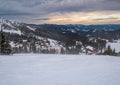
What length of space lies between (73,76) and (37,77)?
2.03 metres

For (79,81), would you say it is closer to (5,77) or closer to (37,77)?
(37,77)

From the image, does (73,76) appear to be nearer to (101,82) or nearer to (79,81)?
(79,81)

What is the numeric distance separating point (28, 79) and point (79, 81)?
262cm

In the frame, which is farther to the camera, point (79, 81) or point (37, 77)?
point (37, 77)

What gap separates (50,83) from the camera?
32.3ft

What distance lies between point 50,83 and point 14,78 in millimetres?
2217

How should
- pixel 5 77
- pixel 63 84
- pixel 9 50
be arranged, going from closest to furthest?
pixel 63 84, pixel 5 77, pixel 9 50

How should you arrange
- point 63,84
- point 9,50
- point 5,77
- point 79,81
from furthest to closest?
point 9,50
point 5,77
point 79,81
point 63,84

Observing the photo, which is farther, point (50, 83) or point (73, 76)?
point (73, 76)

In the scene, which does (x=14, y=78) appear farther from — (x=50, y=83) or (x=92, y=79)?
(x=92, y=79)

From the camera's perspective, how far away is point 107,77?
11266 mm

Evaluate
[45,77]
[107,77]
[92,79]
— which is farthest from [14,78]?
[107,77]

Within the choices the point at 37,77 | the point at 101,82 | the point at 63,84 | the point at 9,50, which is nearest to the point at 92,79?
the point at 101,82

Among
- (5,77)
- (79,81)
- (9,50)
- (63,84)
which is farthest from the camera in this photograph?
(9,50)
